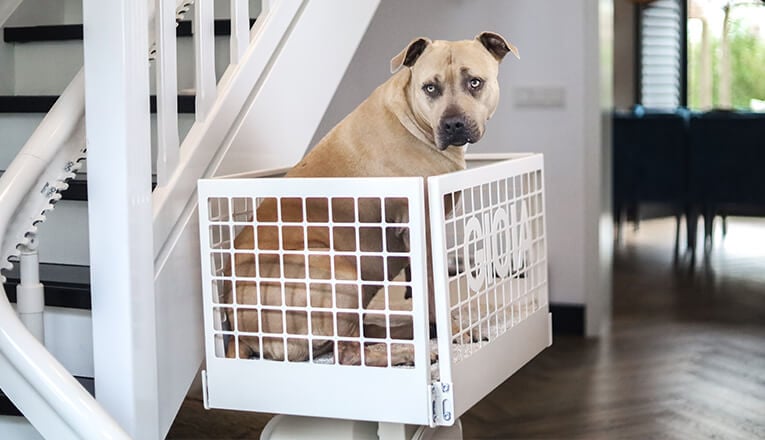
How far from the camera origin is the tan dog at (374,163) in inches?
63.3

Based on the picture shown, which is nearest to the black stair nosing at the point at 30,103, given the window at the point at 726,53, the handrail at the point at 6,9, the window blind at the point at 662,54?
the handrail at the point at 6,9

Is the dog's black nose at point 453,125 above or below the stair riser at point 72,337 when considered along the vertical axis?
above

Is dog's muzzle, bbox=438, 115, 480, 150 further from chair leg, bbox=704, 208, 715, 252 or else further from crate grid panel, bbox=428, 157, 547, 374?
chair leg, bbox=704, 208, 715, 252

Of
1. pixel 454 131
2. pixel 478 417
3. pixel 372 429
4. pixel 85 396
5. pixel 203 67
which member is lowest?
pixel 478 417

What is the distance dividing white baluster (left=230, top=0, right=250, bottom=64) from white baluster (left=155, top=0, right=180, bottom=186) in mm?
230

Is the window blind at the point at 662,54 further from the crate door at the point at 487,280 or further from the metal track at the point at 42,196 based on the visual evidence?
the metal track at the point at 42,196

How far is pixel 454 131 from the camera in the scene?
1683 millimetres

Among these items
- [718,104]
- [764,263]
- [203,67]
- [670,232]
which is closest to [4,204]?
[203,67]

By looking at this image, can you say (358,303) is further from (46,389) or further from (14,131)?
(14,131)

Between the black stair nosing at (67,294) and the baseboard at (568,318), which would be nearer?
the black stair nosing at (67,294)

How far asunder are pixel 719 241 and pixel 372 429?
6523mm

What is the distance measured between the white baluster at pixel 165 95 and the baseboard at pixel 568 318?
313 cm

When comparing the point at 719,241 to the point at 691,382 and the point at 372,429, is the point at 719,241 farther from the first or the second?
the point at 372,429

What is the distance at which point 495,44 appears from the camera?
178cm
